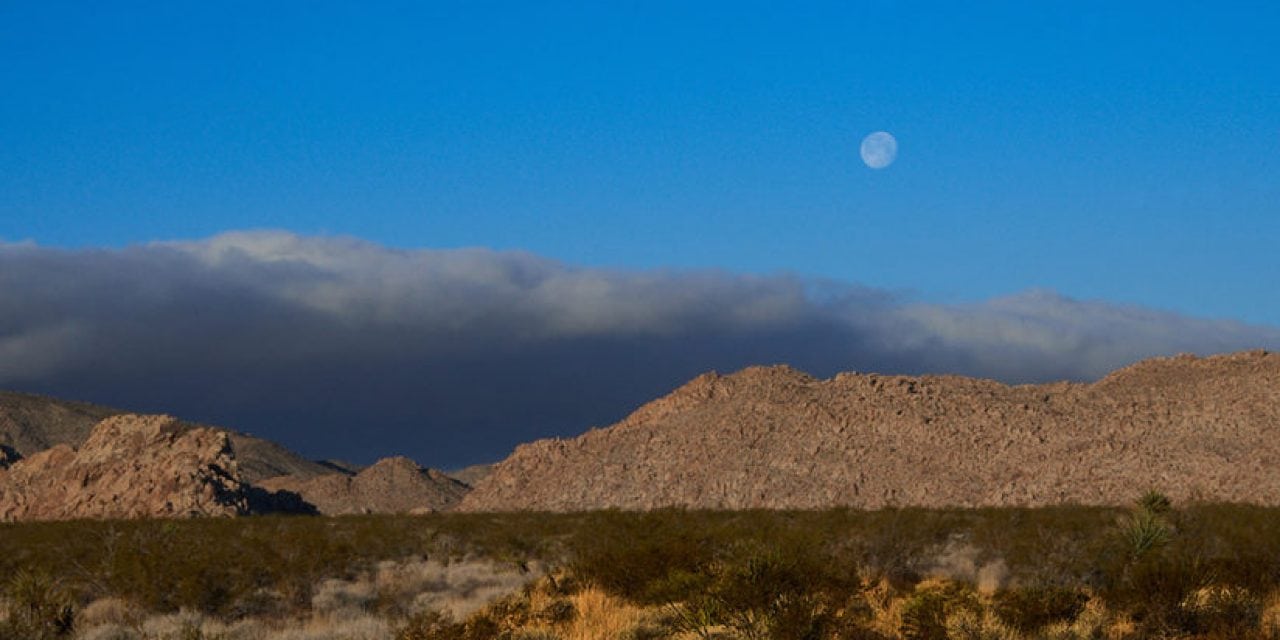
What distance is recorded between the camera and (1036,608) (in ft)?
68.9

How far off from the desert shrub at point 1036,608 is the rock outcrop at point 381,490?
240 ft

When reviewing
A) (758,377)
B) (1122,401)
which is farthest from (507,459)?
(1122,401)

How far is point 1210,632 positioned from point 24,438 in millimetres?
122860

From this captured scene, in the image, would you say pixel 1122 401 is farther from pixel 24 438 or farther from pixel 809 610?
pixel 24 438

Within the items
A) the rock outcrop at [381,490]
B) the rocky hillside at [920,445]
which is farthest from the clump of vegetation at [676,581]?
the rock outcrop at [381,490]

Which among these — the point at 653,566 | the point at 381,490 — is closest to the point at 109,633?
the point at 653,566

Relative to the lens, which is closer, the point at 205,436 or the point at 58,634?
the point at 58,634

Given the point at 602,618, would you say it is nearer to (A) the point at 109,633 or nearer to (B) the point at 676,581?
(B) the point at 676,581

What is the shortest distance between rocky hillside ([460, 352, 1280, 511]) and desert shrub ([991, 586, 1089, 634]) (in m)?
45.4

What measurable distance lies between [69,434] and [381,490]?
149 feet

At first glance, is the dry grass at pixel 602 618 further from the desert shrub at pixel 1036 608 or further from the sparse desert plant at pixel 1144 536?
the sparse desert plant at pixel 1144 536

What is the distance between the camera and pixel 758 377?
89.6m

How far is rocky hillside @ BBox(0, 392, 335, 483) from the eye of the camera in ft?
402

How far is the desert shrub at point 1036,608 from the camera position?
811 inches
